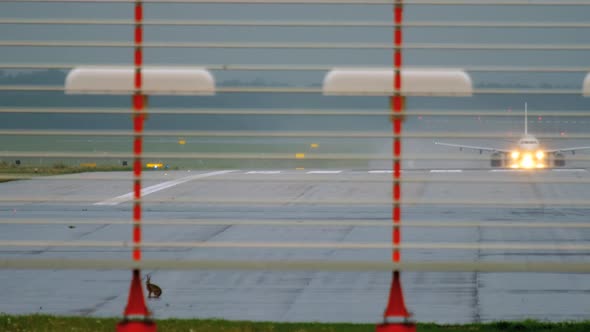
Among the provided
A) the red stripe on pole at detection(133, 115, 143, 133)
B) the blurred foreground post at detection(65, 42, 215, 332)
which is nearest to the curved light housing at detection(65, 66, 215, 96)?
the blurred foreground post at detection(65, 42, 215, 332)

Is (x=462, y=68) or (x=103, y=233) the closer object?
(x=462, y=68)

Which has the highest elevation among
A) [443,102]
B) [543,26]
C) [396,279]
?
[543,26]

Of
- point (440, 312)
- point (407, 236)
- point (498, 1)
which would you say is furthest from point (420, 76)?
point (407, 236)

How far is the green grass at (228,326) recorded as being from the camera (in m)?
7.60

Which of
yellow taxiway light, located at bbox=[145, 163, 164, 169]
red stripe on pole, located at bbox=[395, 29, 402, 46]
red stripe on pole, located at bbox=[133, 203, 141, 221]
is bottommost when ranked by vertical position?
yellow taxiway light, located at bbox=[145, 163, 164, 169]

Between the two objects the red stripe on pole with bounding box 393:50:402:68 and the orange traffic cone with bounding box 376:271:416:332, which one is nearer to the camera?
the red stripe on pole with bounding box 393:50:402:68

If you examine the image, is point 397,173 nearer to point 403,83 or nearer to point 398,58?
point 403,83

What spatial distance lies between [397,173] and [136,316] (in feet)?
4.53

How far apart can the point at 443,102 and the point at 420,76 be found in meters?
0.50

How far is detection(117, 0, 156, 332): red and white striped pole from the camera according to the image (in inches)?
173

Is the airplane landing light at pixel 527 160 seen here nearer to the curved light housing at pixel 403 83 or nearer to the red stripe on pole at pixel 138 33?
the curved light housing at pixel 403 83

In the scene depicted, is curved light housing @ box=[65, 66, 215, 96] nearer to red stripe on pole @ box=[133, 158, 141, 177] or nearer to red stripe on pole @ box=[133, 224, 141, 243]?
red stripe on pole @ box=[133, 158, 141, 177]

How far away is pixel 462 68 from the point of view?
4.38 metres

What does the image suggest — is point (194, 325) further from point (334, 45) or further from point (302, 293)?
point (334, 45)
